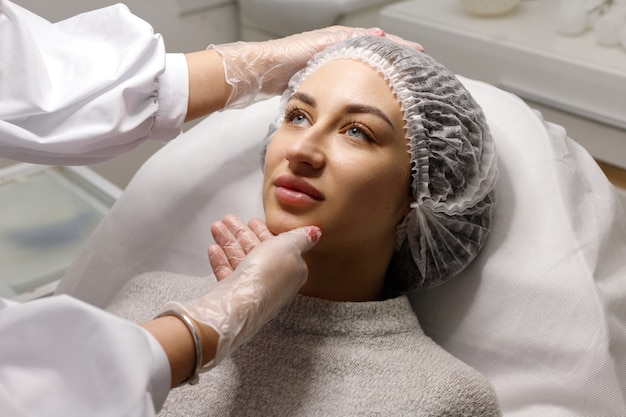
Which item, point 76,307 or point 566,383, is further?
point 566,383

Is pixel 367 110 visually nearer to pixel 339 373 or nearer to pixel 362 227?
pixel 362 227

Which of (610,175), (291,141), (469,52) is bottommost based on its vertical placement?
(610,175)

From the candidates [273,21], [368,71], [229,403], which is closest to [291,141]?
[368,71]

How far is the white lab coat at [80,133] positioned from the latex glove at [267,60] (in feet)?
0.33

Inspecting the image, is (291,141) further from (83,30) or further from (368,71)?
(83,30)

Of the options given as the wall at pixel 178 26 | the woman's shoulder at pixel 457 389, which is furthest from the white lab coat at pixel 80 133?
the wall at pixel 178 26

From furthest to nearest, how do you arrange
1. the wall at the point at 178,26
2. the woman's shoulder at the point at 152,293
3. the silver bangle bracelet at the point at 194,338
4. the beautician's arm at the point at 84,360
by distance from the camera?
the wall at the point at 178,26
the woman's shoulder at the point at 152,293
the silver bangle bracelet at the point at 194,338
the beautician's arm at the point at 84,360

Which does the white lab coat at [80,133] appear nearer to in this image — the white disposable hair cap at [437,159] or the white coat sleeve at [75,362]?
the white coat sleeve at [75,362]

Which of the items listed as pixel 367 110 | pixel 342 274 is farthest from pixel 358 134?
pixel 342 274

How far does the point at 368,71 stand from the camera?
128cm

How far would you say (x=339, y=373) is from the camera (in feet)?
4.06

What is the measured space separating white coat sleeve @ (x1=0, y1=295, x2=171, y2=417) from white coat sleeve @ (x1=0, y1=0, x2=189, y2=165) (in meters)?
0.49

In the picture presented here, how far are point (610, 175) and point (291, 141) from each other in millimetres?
963

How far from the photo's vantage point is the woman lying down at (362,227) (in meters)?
1.21
